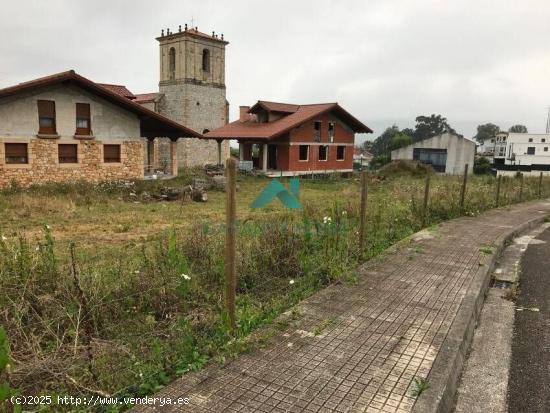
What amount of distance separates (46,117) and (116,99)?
317 centimetres

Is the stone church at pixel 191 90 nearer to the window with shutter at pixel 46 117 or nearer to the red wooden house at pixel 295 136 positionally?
the red wooden house at pixel 295 136

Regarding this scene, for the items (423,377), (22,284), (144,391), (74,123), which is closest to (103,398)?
(144,391)

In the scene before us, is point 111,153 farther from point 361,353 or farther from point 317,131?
point 361,353

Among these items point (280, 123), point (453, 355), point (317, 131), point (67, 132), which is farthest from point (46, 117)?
point (453, 355)

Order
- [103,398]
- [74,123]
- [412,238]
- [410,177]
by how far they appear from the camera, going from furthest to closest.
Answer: [410,177] < [74,123] < [412,238] < [103,398]

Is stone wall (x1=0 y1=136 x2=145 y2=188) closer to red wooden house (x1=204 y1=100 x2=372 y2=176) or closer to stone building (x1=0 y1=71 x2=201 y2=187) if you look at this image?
stone building (x1=0 y1=71 x2=201 y2=187)

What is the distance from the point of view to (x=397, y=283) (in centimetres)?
620

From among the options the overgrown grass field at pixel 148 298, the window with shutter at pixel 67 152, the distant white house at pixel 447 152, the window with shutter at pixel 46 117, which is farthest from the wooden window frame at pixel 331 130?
the overgrown grass field at pixel 148 298

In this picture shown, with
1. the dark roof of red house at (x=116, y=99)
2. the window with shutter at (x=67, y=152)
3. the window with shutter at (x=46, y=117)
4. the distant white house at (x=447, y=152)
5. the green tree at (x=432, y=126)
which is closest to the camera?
the dark roof of red house at (x=116, y=99)

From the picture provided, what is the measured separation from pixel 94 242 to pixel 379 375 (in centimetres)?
769

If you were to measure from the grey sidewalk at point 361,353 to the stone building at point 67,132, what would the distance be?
691 inches

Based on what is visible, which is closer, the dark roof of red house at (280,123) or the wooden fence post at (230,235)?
the wooden fence post at (230,235)

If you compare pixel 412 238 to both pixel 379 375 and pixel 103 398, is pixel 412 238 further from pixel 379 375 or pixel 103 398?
pixel 103 398

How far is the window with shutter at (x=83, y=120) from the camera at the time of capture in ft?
68.4
